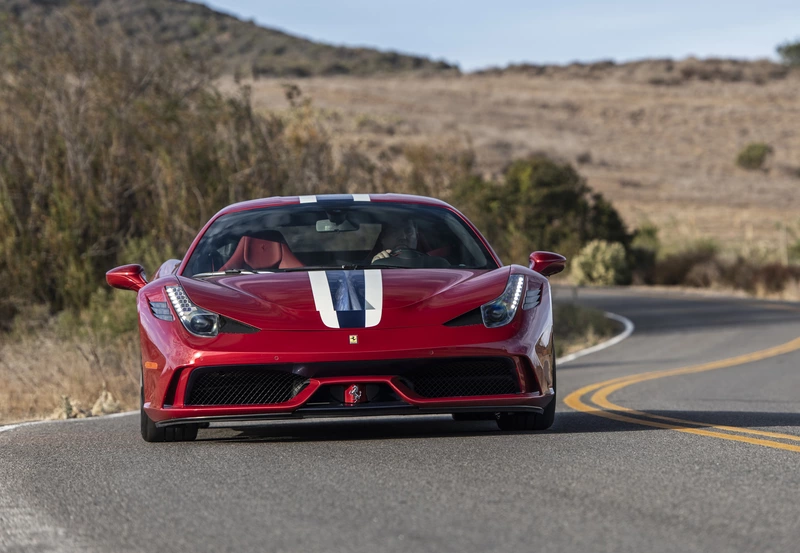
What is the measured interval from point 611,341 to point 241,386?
17.7 m

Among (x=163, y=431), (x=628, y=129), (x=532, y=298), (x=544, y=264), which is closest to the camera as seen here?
(x=532, y=298)

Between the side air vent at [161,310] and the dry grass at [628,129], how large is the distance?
50.6 m

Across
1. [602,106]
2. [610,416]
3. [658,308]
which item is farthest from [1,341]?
[602,106]

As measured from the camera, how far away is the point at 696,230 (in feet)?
197

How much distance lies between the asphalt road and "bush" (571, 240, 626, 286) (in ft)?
111

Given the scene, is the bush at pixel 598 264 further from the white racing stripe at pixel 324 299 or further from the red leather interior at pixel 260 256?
the white racing stripe at pixel 324 299

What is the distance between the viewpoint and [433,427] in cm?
816

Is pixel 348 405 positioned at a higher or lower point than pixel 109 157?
lower

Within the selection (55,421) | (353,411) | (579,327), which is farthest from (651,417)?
(579,327)

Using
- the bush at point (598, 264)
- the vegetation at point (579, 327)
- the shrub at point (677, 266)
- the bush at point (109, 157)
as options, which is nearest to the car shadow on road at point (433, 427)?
the bush at point (109, 157)

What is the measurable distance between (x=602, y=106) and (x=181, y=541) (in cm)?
10862

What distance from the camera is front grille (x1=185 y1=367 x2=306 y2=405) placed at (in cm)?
676

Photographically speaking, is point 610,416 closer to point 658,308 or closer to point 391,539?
point 391,539

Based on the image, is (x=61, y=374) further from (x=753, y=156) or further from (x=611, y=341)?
(x=753, y=156)
